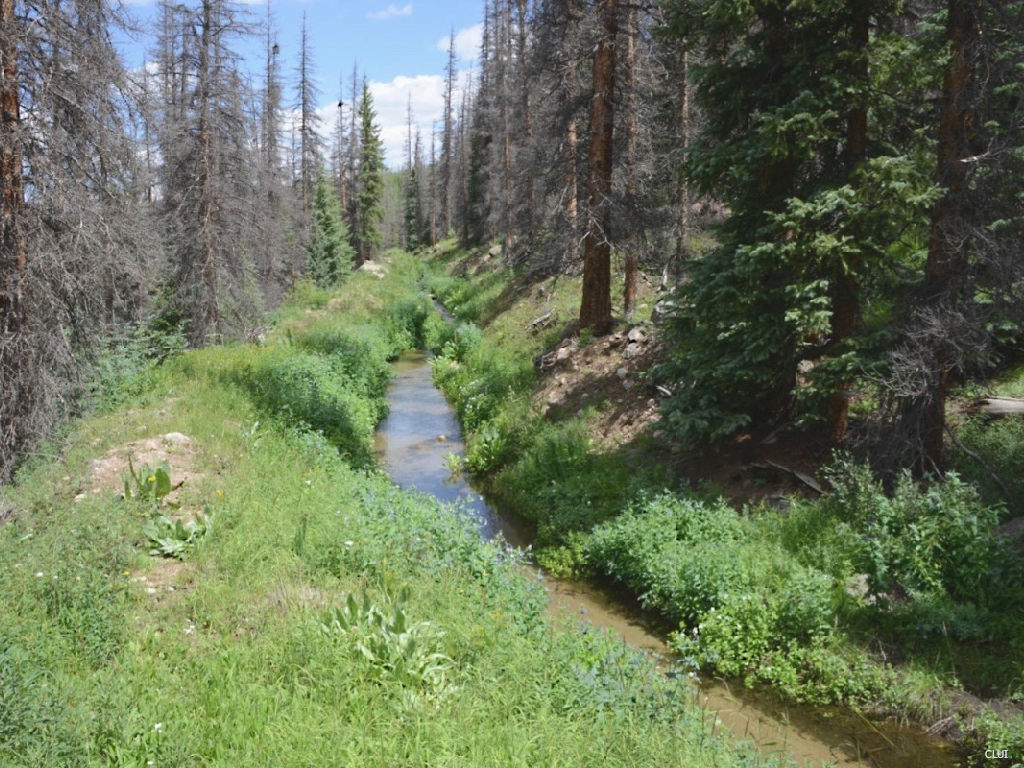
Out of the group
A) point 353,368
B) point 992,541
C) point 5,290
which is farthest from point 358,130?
point 992,541

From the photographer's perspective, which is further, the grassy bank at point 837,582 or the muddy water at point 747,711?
the grassy bank at point 837,582

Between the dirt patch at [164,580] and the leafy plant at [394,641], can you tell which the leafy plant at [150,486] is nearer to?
the dirt patch at [164,580]

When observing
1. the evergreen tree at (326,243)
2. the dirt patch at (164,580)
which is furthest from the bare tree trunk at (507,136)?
the dirt patch at (164,580)

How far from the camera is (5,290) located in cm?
816

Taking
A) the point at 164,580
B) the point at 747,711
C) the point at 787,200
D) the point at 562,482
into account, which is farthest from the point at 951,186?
the point at 164,580

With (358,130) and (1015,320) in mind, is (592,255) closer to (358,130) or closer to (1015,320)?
(1015,320)

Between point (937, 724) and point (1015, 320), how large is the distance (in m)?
4.44

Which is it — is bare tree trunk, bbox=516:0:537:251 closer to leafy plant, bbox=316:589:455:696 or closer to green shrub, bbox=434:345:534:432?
green shrub, bbox=434:345:534:432

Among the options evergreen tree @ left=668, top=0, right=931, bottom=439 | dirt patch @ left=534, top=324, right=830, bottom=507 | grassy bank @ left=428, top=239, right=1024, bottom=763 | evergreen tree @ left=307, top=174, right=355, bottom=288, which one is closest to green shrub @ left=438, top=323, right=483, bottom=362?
dirt patch @ left=534, top=324, right=830, bottom=507

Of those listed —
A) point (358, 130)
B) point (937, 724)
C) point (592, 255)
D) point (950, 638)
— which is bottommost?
point (937, 724)

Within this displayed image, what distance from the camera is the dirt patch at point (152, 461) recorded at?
320 inches

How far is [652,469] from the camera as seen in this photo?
10453 millimetres

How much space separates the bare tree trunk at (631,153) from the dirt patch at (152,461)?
32.9ft

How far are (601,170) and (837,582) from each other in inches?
384
